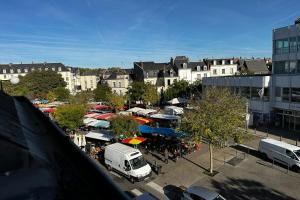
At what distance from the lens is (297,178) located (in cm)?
1839

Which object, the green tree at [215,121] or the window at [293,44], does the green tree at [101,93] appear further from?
the green tree at [215,121]

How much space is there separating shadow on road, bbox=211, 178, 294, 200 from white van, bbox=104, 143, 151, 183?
512 cm

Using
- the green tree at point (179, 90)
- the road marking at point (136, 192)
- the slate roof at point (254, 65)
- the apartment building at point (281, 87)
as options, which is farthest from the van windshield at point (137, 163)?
the slate roof at point (254, 65)

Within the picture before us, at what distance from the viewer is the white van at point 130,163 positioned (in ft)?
61.7

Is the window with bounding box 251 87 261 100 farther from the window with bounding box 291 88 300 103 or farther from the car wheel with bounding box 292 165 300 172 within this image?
the car wheel with bounding box 292 165 300 172

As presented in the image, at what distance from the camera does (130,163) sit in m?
19.1

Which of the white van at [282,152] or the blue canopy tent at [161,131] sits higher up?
the blue canopy tent at [161,131]

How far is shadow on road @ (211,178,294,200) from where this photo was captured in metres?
16.0

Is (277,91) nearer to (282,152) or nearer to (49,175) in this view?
(282,152)

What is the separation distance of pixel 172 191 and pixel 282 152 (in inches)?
388

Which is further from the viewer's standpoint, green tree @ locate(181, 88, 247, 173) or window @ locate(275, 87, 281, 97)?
window @ locate(275, 87, 281, 97)

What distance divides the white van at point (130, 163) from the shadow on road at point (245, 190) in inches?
202

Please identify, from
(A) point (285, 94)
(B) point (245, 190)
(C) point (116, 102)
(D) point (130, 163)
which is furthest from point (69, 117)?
(A) point (285, 94)

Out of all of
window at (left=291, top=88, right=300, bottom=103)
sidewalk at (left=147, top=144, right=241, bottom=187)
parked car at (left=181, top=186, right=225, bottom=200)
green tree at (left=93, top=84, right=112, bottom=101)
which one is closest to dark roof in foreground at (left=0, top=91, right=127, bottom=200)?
parked car at (left=181, top=186, right=225, bottom=200)
